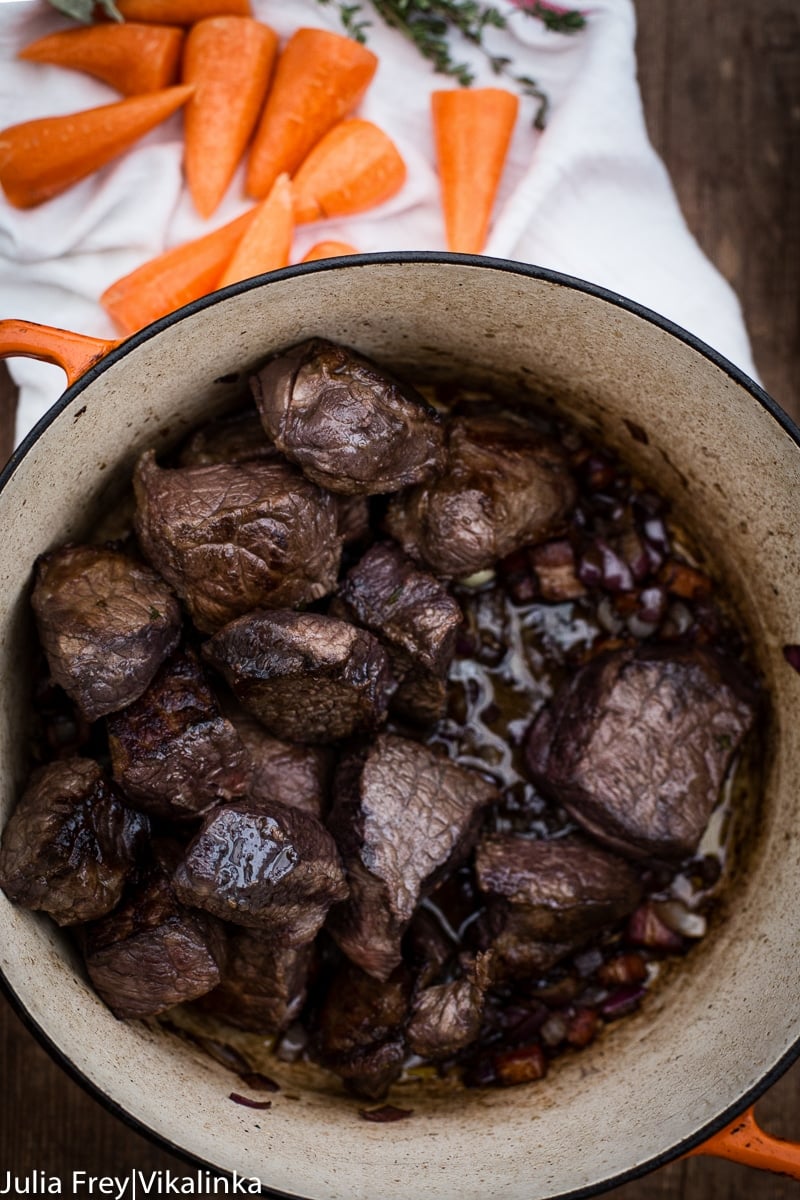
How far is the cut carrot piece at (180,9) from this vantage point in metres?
2.93

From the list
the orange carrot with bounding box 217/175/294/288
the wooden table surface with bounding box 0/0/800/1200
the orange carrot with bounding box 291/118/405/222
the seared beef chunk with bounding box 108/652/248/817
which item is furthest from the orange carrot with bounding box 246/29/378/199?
the seared beef chunk with bounding box 108/652/248/817

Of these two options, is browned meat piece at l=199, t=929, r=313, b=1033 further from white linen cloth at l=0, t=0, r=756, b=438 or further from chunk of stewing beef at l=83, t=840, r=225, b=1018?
white linen cloth at l=0, t=0, r=756, b=438

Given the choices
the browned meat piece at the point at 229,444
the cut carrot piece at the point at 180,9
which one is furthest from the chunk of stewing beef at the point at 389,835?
the cut carrot piece at the point at 180,9

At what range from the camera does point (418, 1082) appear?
2801mm

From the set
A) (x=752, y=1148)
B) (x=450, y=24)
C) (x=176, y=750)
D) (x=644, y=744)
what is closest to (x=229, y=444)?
(x=176, y=750)

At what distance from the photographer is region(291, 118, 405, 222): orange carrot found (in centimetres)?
292

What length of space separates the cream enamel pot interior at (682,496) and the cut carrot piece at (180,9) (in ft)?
3.84

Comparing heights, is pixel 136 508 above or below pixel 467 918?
above

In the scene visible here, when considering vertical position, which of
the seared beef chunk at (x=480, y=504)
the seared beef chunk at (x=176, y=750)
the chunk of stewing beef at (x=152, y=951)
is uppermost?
the seared beef chunk at (x=480, y=504)

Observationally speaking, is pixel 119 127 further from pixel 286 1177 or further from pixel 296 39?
pixel 286 1177

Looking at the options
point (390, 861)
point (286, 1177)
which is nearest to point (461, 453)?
point (390, 861)

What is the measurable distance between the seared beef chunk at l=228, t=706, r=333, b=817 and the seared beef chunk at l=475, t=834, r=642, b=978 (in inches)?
18.9

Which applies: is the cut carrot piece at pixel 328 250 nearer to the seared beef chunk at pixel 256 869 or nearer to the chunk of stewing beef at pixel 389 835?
the chunk of stewing beef at pixel 389 835

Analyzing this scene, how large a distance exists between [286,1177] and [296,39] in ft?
10.2
